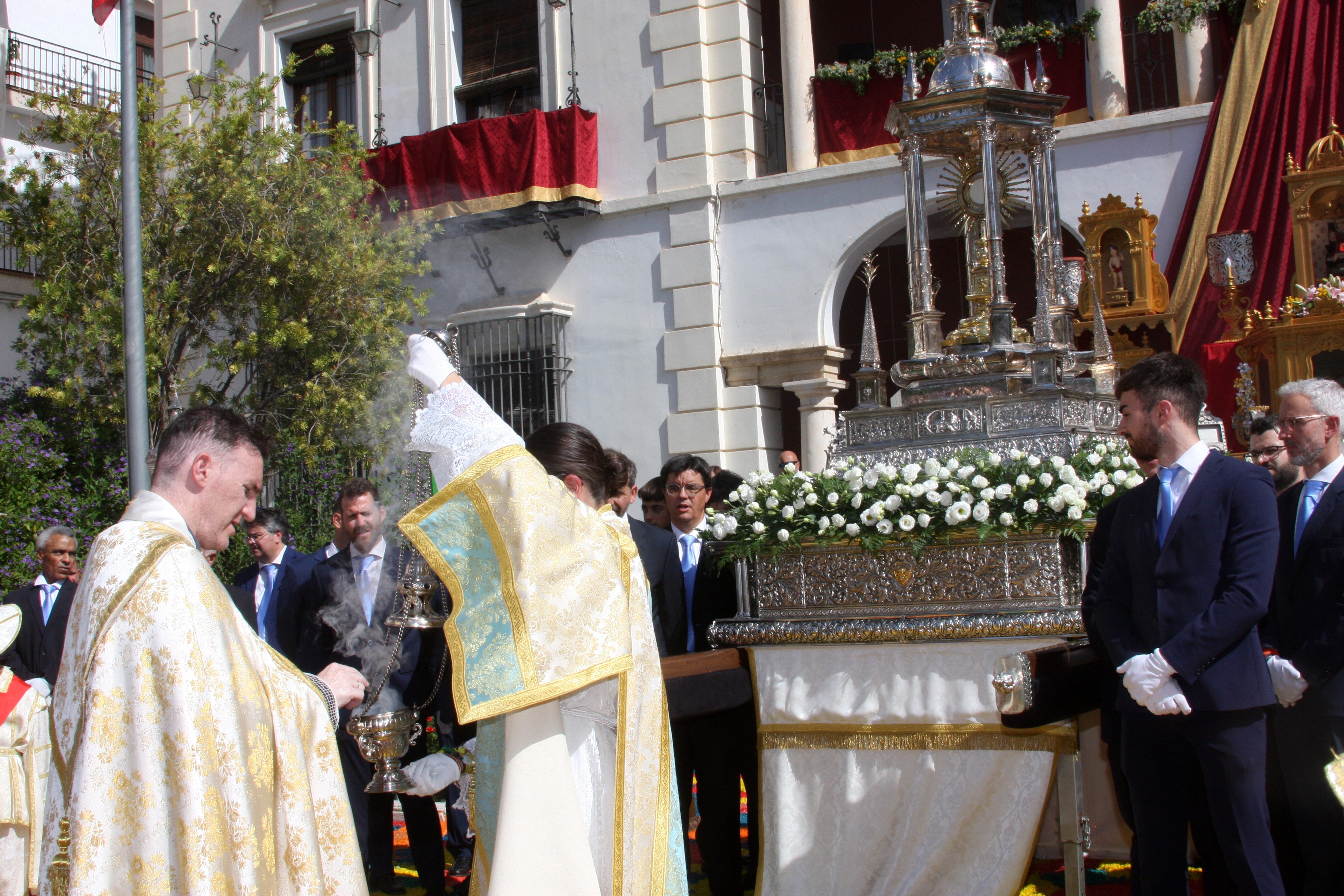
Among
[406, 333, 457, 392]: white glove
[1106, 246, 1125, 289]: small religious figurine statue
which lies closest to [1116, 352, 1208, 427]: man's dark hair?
[406, 333, 457, 392]: white glove

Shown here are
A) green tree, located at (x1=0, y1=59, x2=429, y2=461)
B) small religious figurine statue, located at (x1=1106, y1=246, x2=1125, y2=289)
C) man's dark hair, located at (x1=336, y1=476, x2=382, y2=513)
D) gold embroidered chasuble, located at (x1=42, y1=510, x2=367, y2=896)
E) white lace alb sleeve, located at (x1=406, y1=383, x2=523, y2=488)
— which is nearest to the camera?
gold embroidered chasuble, located at (x1=42, y1=510, x2=367, y2=896)

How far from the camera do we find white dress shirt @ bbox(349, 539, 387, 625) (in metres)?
5.16

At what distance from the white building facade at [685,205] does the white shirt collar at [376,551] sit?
7.20 m

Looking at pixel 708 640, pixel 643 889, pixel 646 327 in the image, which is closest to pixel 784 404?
pixel 646 327

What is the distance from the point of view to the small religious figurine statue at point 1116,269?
10086 mm

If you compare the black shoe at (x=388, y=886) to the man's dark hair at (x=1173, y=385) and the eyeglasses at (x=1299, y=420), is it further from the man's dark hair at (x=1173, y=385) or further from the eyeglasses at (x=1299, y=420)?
the eyeglasses at (x=1299, y=420)

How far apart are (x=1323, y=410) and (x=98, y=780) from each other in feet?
11.9

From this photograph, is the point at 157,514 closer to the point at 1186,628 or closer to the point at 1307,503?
the point at 1186,628

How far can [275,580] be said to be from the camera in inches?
256

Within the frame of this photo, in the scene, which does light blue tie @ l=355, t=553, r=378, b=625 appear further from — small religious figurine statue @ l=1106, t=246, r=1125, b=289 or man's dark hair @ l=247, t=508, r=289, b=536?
small religious figurine statue @ l=1106, t=246, r=1125, b=289

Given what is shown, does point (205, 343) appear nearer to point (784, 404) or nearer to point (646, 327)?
point (646, 327)

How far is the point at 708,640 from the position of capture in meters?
4.93

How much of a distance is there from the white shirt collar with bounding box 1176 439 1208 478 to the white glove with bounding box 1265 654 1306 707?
1.93ft

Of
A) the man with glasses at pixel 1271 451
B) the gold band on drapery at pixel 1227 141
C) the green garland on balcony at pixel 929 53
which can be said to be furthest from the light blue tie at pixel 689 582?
the green garland on balcony at pixel 929 53
